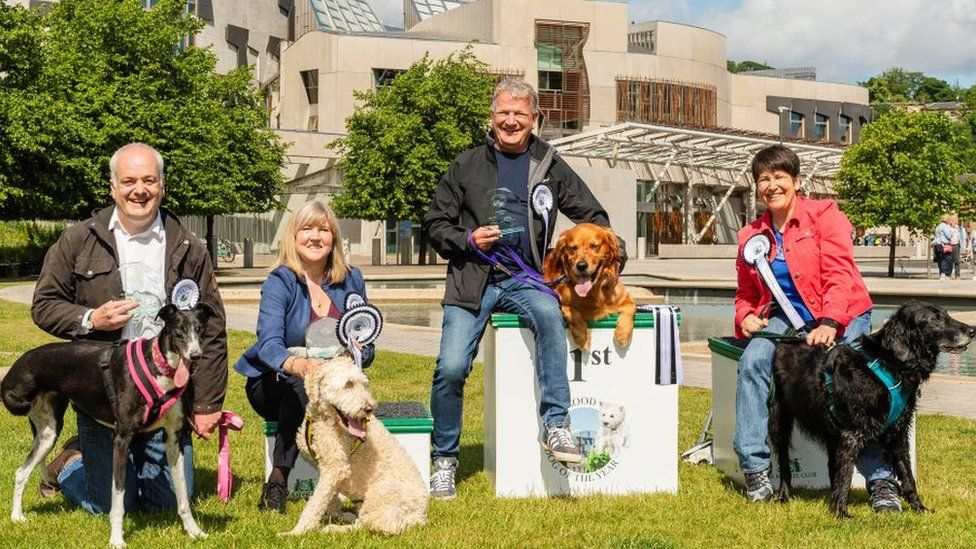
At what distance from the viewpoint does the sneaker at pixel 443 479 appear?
619 cm

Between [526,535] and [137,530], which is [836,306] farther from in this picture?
[137,530]

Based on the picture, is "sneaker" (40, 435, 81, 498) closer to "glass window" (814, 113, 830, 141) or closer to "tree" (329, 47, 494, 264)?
"tree" (329, 47, 494, 264)

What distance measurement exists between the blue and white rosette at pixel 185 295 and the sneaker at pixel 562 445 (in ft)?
7.05

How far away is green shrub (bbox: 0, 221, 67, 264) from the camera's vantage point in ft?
123

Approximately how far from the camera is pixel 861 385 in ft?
18.4

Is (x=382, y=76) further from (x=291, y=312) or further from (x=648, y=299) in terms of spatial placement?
(x=291, y=312)

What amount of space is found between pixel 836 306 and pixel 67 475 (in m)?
4.51

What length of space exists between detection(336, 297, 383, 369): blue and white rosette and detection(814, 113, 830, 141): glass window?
91234mm

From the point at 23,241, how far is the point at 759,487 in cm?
3794

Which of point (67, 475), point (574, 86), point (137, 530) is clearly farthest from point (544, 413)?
point (574, 86)

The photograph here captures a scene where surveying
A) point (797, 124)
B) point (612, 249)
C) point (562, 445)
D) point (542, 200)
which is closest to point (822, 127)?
point (797, 124)

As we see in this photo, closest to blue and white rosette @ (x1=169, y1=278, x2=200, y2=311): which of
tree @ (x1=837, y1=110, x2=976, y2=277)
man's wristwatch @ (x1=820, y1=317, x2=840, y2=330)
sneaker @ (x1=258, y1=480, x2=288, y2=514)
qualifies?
sneaker @ (x1=258, y1=480, x2=288, y2=514)

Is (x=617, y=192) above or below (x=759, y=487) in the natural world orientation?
above

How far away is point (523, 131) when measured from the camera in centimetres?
627
